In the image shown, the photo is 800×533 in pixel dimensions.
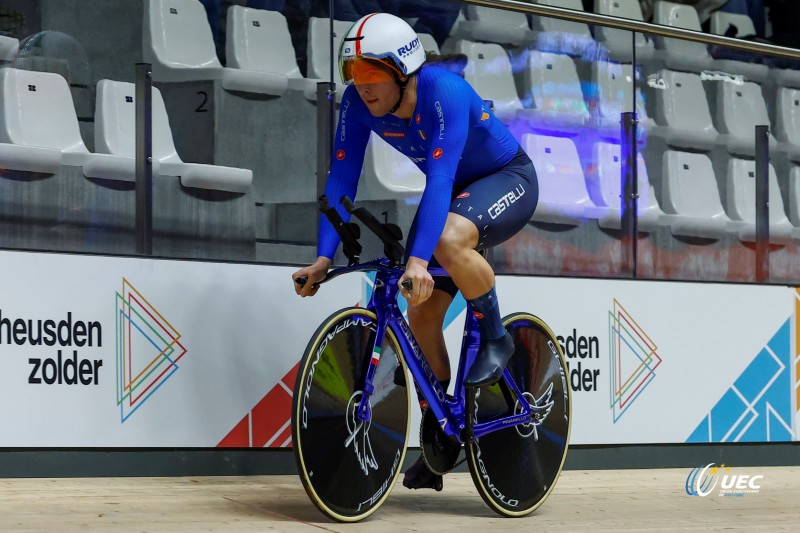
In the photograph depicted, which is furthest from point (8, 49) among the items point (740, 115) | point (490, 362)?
point (740, 115)

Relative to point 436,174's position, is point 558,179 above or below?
below

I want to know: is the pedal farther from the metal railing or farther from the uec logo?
the metal railing

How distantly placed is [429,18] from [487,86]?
0.41 meters

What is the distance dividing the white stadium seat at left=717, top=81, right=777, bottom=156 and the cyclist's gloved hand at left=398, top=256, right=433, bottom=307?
3.13 metres

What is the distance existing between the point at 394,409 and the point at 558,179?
6.83 feet

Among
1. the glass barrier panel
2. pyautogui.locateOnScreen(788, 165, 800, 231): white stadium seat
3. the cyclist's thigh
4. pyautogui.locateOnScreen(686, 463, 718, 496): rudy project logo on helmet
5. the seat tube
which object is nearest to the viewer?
the seat tube

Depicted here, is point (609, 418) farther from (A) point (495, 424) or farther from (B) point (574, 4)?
(B) point (574, 4)

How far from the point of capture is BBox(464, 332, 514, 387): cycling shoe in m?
4.55

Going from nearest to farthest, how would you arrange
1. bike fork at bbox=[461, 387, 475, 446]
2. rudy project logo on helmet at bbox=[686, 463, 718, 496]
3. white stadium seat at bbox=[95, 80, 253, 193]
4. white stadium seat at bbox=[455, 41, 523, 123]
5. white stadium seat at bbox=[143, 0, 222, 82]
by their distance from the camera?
bike fork at bbox=[461, 387, 475, 446], white stadium seat at bbox=[95, 80, 253, 193], white stadium seat at bbox=[143, 0, 222, 82], rudy project logo on helmet at bbox=[686, 463, 718, 496], white stadium seat at bbox=[455, 41, 523, 123]

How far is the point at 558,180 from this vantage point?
6172 millimetres

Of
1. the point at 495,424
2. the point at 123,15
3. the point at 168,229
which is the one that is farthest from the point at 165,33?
the point at 495,424

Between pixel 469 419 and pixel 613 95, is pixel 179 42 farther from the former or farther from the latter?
pixel 613 95

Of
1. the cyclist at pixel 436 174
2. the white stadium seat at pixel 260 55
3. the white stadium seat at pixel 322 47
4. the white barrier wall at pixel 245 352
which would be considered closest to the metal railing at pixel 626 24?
the white stadium seat at pixel 322 47

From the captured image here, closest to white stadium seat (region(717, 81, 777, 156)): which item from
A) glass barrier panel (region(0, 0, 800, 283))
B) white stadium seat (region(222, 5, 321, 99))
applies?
glass barrier panel (region(0, 0, 800, 283))
